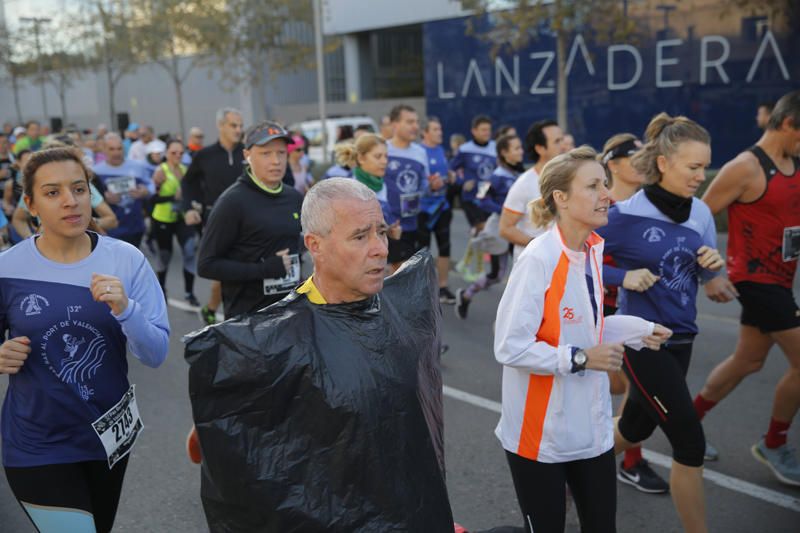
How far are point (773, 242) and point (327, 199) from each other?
310 cm

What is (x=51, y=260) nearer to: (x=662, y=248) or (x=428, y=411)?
(x=428, y=411)

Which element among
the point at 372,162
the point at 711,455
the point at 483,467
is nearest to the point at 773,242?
the point at 711,455

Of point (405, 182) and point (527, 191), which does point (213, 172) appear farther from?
point (527, 191)

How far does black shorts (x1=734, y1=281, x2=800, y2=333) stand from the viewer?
447cm

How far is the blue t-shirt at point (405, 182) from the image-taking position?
7.62 metres

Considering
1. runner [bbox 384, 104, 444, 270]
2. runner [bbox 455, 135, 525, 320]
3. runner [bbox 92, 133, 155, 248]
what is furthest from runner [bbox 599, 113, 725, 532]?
runner [bbox 92, 133, 155, 248]

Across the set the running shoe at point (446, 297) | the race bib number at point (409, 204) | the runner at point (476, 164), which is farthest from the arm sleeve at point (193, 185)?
the runner at point (476, 164)

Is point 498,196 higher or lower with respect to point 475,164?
lower

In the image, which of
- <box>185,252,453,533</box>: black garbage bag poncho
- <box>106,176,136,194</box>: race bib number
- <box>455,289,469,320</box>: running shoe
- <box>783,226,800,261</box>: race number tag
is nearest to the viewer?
<box>185,252,453,533</box>: black garbage bag poncho

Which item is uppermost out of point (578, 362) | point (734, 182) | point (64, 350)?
point (734, 182)

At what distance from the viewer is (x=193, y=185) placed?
8281mm

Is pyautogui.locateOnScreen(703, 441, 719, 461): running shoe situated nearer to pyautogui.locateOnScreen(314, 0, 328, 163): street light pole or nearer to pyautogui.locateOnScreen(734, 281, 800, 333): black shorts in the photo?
pyautogui.locateOnScreen(734, 281, 800, 333): black shorts

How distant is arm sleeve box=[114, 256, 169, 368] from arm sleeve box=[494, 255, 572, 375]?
1236mm

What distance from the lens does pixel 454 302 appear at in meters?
9.19
